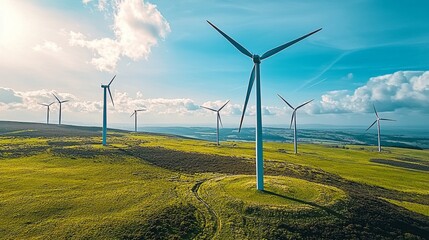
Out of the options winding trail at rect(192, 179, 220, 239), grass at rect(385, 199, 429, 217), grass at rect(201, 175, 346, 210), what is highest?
grass at rect(201, 175, 346, 210)

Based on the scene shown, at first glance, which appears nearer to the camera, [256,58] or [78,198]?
[78,198]

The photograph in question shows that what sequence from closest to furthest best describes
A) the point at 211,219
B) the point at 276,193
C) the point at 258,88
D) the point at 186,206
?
1. the point at 211,219
2. the point at 186,206
3. the point at 276,193
4. the point at 258,88

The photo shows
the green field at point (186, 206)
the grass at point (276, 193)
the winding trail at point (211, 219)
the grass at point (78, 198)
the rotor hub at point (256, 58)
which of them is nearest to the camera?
the grass at point (78, 198)

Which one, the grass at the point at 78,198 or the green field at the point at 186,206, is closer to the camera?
the grass at the point at 78,198

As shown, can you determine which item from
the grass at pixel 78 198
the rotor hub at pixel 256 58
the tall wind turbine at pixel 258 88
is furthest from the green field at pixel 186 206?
the rotor hub at pixel 256 58

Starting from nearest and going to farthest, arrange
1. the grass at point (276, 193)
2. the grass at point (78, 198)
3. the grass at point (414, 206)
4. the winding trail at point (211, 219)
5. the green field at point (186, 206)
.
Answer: the grass at point (78, 198) → the green field at point (186, 206) → the winding trail at point (211, 219) → the grass at point (276, 193) → the grass at point (414, 206)

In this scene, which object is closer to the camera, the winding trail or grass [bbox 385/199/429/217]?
the winding trail

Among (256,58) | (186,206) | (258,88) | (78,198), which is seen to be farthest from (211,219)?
(256,58)

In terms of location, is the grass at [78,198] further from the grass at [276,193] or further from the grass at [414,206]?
the grass at [414,206]

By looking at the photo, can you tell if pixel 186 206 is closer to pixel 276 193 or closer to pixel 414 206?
pixel 276 193

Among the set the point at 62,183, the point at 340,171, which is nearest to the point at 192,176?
the point at 62,183

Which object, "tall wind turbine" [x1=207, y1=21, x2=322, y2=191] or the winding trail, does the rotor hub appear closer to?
"tall wind turbine" [x1=207, y1=21, x2=322, y2=191]

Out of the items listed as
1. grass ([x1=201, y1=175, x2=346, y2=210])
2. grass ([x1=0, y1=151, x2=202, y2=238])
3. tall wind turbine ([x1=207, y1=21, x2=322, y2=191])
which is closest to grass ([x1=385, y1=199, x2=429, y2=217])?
grass ([x1=201, y1=175, x2=346, y2=210])
